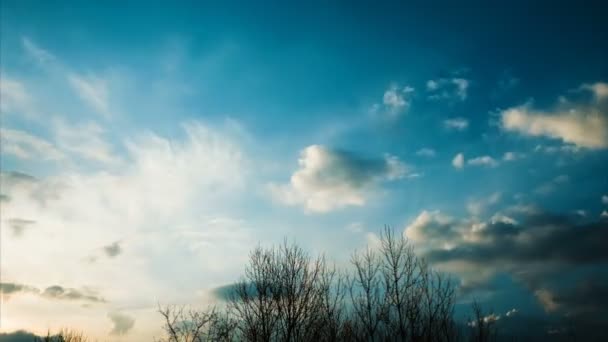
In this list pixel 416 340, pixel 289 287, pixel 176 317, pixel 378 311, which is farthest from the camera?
pixel 176 317

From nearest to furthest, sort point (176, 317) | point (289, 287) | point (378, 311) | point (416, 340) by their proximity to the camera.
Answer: point (416, 340)
point (378, 311)
point (289, 287)
point (176, 317)

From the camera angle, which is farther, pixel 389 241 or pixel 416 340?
pixel 389 241

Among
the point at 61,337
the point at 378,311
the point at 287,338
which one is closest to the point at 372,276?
the point at 378,311

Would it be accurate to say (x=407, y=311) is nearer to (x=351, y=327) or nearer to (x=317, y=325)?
(x=351, y=327)

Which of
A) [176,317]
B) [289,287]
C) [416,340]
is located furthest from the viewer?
[176,317]

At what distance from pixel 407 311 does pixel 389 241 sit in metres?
3.14

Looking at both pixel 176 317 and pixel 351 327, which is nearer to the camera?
pixel 351 327

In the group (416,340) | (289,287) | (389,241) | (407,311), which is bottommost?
(416,340)

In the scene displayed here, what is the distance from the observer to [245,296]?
59.7 ft

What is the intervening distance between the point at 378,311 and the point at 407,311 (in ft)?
3.87

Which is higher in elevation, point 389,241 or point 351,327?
point 389,241

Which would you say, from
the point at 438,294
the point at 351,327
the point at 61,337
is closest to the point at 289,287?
the point at 351,327

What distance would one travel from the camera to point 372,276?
694 inches

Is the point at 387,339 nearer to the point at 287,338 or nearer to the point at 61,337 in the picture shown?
the point at 287,338
